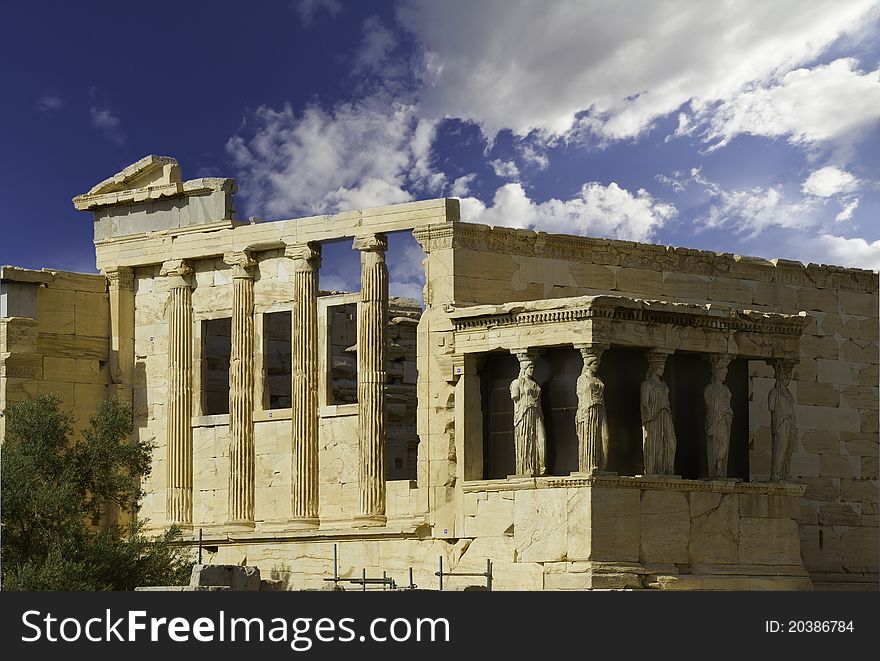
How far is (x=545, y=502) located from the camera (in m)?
30.6

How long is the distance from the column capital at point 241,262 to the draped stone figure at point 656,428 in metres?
7.98

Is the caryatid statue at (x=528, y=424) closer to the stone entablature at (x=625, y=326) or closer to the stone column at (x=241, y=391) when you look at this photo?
the stone entablature at (x=625, y=326)

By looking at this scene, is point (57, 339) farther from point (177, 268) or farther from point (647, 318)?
point (647, 318)

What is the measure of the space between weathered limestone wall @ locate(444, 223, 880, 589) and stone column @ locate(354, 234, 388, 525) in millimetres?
2152

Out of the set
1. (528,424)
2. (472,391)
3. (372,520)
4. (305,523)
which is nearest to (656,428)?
(528,424)

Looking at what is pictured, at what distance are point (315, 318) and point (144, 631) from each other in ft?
44.6

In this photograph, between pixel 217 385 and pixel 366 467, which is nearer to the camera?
pixel 366 467

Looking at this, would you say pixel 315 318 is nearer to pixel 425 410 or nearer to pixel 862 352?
pixel 425 410

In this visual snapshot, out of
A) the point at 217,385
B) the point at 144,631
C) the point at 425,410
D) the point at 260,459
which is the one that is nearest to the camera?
the point at 144,631

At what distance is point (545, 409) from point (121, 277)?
32.2 feet

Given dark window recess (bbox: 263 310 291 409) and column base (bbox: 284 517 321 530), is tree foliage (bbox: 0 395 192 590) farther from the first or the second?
dark window recess (bbox: 263 310 291 409)

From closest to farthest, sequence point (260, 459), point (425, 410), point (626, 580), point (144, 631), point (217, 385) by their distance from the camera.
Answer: point (144, 631) < point (626, 580) < point (425, 410) < point (260, 459) < point (217, 385)

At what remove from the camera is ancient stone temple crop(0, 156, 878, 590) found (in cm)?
3094

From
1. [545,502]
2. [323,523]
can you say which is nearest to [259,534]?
[323,523]
